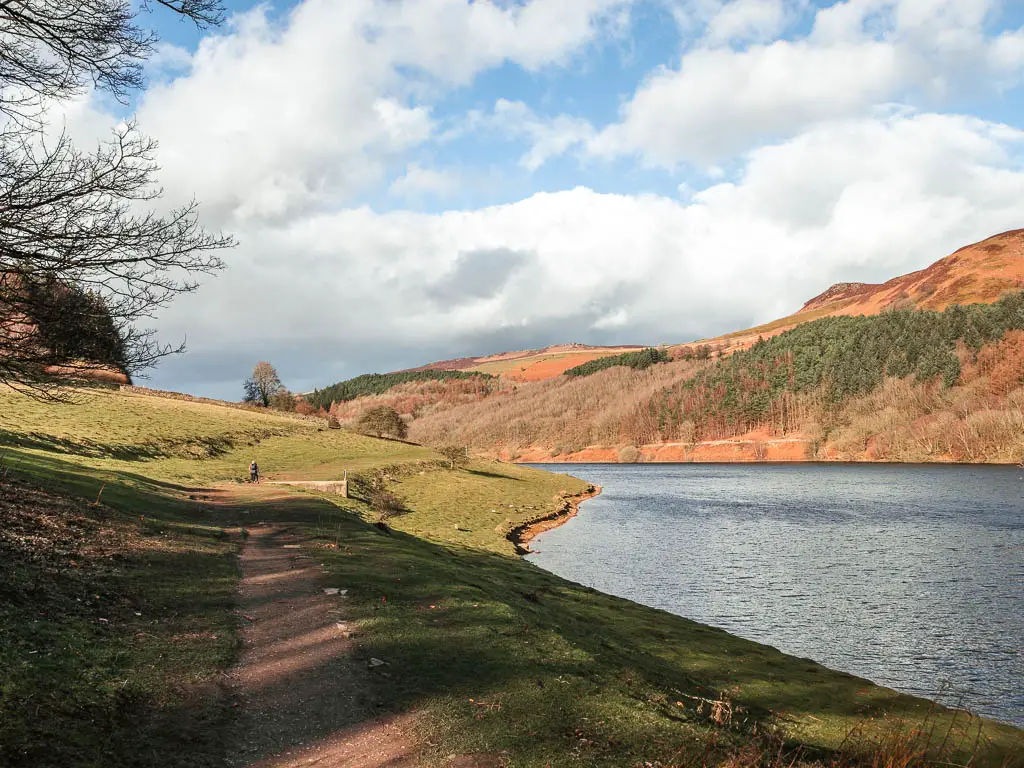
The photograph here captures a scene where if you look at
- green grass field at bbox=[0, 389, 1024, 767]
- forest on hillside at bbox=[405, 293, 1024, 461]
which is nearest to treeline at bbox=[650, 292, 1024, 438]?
forest on hillside at bbox=[405, 293, 1024, 461]

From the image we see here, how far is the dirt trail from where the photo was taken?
7984 millimetres

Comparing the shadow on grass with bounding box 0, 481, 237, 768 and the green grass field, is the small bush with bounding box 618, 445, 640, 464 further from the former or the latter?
the shadow on grass with bounding box 0, 481, 237, 768

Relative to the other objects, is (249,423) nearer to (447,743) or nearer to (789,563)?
(789,563)

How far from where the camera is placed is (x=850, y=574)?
3088 cm

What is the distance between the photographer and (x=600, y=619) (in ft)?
64.9

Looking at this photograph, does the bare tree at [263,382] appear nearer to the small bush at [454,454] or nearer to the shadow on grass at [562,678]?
the small bush at [454,454]

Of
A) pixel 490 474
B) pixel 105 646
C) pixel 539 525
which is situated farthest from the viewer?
pixel 490 474

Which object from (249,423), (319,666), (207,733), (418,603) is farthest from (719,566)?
(249,423)

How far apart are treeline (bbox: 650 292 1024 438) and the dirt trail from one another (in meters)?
160

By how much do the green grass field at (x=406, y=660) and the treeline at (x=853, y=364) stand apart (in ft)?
500

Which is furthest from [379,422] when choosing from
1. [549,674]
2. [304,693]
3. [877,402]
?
[877,402]

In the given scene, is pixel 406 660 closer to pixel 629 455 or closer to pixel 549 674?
pixel 549 674

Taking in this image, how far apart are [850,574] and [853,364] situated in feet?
518

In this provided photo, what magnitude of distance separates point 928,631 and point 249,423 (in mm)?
58649
